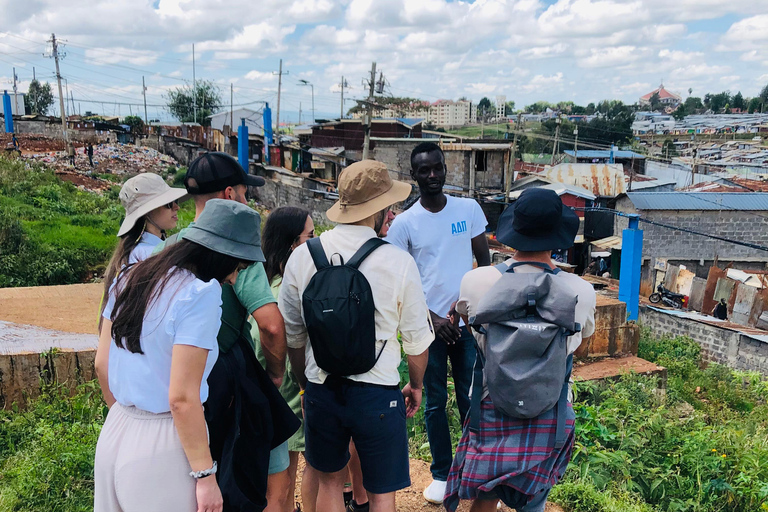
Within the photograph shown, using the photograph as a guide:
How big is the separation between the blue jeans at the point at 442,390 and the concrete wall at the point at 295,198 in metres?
17.2

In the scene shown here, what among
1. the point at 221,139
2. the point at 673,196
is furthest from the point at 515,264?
the point at 221,139

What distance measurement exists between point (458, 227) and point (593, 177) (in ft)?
82.8

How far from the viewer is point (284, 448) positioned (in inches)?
89.4

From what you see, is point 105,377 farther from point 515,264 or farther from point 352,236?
point 515,264

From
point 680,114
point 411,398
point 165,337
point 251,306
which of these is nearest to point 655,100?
point 680,114

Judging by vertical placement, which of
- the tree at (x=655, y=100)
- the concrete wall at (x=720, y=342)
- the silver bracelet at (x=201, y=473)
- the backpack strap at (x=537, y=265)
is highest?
the tree at (x=655, y=100)

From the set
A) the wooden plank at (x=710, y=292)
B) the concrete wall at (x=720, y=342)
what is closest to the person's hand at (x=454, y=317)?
the concrete wall at (x=720, y=342)

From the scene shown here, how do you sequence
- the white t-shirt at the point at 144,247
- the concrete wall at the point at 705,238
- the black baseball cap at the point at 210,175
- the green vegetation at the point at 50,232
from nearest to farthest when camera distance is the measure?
the white t-shirt at the point at 144,247
the black baseball cap at the point at 210,175
the green vegetation at the point at 50,232
the concrete wall at the point at 705,238

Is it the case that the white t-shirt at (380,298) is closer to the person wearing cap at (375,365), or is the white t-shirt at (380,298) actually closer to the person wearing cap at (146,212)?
the person wearing cap at (375,365)

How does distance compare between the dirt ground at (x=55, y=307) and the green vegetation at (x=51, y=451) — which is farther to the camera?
the dirt ground at (x=55, y=307)

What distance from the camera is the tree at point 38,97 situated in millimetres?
51219

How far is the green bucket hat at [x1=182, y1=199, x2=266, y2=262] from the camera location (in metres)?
1.80

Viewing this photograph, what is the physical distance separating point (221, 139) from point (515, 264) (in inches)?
1233

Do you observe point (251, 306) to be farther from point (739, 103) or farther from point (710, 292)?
point (739, 103)
